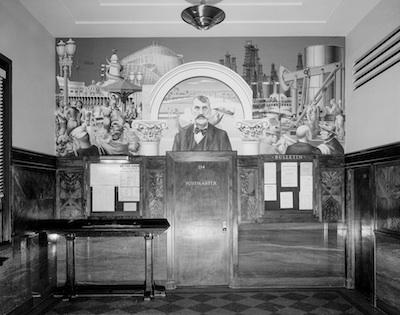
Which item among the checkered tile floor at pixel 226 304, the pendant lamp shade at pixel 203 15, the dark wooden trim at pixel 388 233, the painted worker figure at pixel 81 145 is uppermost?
the pendant lamp shade at pixel 203 15

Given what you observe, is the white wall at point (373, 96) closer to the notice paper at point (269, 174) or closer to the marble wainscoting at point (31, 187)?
the notice paper at point (269, 174)

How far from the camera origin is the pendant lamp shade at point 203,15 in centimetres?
515

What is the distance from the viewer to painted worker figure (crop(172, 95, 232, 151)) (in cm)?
751

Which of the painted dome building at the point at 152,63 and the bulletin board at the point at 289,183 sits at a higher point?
the painted dome building at the point at 152,63

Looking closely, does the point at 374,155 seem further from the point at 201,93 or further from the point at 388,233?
the point at 201,93

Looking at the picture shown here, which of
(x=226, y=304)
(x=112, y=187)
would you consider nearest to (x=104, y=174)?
(x=112, y=187)

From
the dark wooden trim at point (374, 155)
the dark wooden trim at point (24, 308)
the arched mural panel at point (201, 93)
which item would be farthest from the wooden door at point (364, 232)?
the dark wooden trim at point (24, 308)

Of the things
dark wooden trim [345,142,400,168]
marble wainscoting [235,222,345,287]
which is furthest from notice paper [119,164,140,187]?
dark wooden trim [345,142,400,168]

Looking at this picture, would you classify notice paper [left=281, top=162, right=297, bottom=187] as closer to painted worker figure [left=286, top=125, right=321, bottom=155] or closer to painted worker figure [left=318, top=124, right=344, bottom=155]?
painted worker figure [left=286, top=125, right=321, bottom=155]

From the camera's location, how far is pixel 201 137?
24.7 ft

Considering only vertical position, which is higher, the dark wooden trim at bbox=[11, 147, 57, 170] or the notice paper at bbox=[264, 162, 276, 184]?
the dark wooden trim at bbox=[11, 147, 57, 170]

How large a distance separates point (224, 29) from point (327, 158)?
9.55ft

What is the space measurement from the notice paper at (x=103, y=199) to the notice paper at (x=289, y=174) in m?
3.05

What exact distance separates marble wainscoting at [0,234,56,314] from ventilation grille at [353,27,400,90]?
18.6 feet
